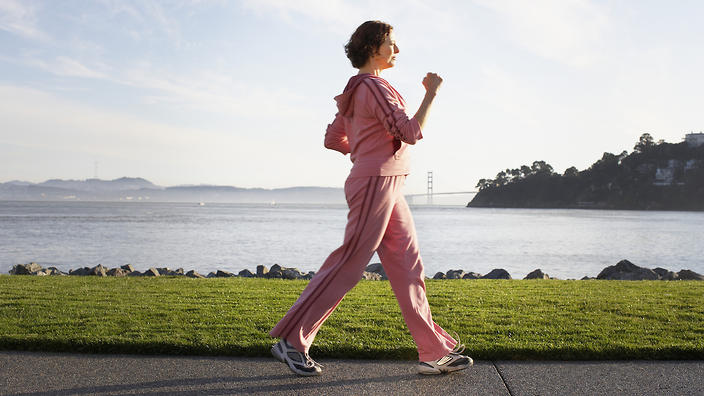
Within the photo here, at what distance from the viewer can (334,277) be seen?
3.16 meters

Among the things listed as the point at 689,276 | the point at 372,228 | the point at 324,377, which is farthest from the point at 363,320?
the point at 689,276

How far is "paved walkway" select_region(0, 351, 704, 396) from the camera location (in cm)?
301

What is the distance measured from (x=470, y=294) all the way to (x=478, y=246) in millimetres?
22067

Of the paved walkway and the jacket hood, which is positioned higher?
the jacket hood

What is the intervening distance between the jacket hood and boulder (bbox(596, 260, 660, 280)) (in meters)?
10.6

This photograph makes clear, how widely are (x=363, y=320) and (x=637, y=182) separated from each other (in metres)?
112

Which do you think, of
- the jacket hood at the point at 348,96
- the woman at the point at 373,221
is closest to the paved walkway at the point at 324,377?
the woman at the point at 373,221

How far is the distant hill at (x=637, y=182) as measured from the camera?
9994 centimetres

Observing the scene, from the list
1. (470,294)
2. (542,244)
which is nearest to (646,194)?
(542,244)

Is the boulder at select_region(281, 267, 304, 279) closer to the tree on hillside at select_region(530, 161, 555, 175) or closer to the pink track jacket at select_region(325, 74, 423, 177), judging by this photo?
the pink track jacket at select_region(325, 74, 423, 177)

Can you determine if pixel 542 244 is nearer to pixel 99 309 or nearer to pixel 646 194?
pixel 99 309

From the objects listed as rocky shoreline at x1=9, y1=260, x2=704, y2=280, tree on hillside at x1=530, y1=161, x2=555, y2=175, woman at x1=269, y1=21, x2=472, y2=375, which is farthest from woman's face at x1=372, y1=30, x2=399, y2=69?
tree on hillside at x1=530, y1=161, x2=555, y2=175

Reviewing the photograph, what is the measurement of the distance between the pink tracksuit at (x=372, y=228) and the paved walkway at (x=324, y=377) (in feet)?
0.81

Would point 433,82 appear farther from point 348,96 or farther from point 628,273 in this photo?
point 628,273
